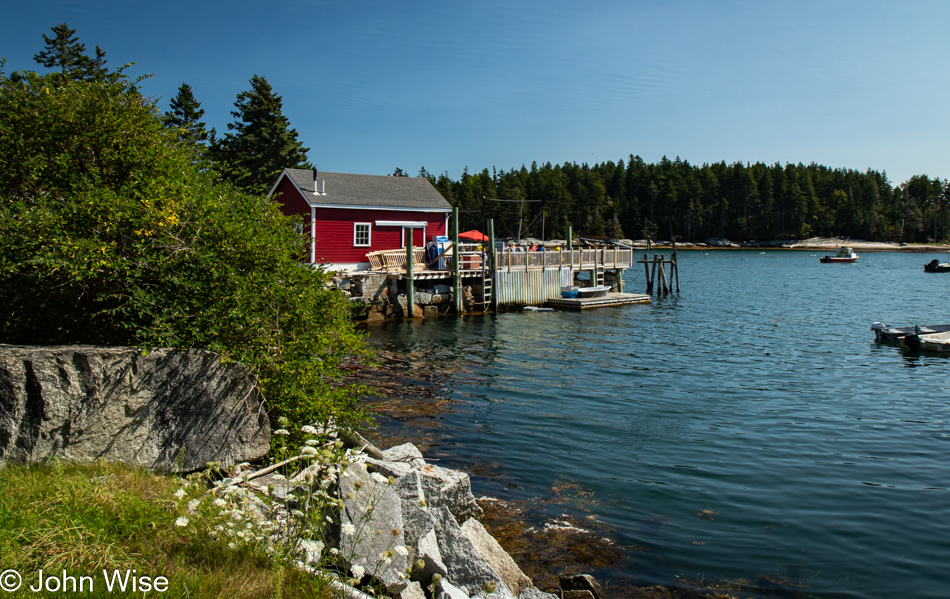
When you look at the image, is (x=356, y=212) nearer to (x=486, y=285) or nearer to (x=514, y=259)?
(x=486, y=285)

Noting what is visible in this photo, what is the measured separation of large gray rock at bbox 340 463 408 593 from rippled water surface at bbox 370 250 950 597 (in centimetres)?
307

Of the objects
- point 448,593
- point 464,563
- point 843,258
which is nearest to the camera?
point 448,593

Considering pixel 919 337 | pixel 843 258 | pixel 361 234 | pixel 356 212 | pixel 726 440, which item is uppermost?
pixel 356 212

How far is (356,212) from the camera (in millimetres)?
33375

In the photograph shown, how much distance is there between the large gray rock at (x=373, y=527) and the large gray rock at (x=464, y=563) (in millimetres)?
778

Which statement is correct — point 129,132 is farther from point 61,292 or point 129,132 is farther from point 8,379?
point 8,379

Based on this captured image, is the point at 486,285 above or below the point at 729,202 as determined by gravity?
below

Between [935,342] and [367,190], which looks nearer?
[935,342]

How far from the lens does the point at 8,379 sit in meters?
5.52

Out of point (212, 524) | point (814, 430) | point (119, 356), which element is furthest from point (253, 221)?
point (814, 430)

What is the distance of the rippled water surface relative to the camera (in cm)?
759

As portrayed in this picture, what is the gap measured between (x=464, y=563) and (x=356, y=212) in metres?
29.3

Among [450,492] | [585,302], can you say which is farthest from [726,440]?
[585,302]

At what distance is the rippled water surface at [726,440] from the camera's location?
7.59 m
